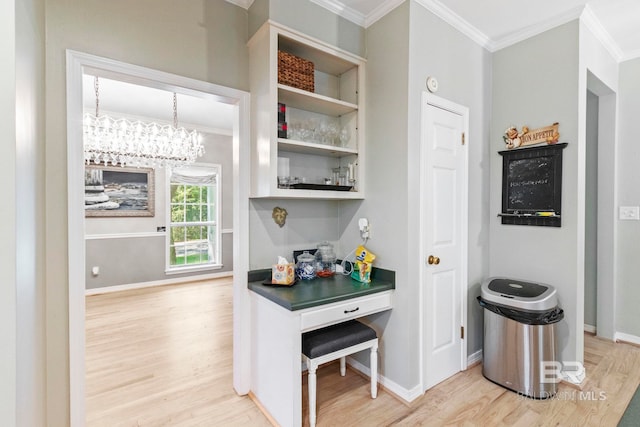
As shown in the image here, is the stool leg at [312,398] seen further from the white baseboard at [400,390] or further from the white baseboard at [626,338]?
the white baseboard at [626,338]

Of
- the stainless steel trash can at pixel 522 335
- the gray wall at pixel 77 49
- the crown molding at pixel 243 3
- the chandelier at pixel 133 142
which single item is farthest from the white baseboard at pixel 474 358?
the chandelier at pixel 133 142

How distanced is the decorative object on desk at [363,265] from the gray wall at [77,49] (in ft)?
5.28

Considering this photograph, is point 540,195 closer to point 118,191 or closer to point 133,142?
point 133,142

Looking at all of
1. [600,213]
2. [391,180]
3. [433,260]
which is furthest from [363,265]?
[600,213]

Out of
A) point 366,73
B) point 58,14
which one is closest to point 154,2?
point 58,14

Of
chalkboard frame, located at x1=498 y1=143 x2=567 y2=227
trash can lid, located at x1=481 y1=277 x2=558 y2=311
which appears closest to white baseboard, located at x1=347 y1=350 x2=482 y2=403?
trash can lid, located at x1=481 y1=277 x2=558 y2=311

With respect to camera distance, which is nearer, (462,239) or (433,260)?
(433,260)

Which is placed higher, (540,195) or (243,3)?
(243,3)

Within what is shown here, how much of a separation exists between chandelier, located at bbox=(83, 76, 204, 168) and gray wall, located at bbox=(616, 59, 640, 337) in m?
4.70

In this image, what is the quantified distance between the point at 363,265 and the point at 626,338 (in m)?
2.80

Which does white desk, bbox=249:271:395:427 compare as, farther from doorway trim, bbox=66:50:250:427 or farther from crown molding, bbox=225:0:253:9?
crown molding, bbox=225:0:253:9

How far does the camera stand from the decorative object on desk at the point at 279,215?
2305 mm

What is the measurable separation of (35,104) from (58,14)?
1.93 ft

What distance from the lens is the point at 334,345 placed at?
192 centimetres
